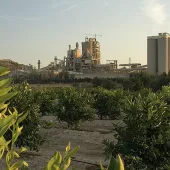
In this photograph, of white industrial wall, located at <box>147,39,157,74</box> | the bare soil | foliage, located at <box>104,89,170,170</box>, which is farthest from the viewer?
white industrial wall, located at <box>147,39,157,74</box>

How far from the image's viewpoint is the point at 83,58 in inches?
4803

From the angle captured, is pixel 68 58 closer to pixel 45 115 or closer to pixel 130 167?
pixel 45 115

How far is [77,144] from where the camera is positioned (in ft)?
37.3

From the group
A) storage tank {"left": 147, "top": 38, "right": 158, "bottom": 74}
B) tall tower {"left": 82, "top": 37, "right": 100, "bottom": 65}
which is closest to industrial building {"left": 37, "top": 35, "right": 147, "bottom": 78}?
tall tower {"left": 82, "top": 37, "right": 100, "bottom": 65}

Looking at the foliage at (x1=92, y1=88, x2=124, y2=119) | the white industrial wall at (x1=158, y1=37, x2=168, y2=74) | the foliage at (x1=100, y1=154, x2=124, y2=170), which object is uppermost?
the white industrial wall at (x1=158, y1=37, x2=168, y2=74)

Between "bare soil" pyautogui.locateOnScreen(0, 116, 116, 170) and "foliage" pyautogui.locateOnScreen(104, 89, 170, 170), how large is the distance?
1855 millimetres

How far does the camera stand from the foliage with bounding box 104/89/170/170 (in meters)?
5.93

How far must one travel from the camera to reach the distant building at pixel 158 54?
3804 inches

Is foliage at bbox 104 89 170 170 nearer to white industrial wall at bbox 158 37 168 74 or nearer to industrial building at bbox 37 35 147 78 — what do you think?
white industrial wall at bbox 158 37 168 74

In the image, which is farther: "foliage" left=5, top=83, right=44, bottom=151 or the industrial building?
the industrial building

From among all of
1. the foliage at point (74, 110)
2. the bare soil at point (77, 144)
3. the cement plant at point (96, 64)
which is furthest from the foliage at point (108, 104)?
the cement plant at point (96, 64)

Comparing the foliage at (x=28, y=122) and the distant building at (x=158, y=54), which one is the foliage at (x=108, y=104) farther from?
the distant building at (x=158, y=54)

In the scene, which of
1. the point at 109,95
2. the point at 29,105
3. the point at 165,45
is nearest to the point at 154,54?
the point at 165,45

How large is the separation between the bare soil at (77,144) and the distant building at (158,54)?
3279 inches
